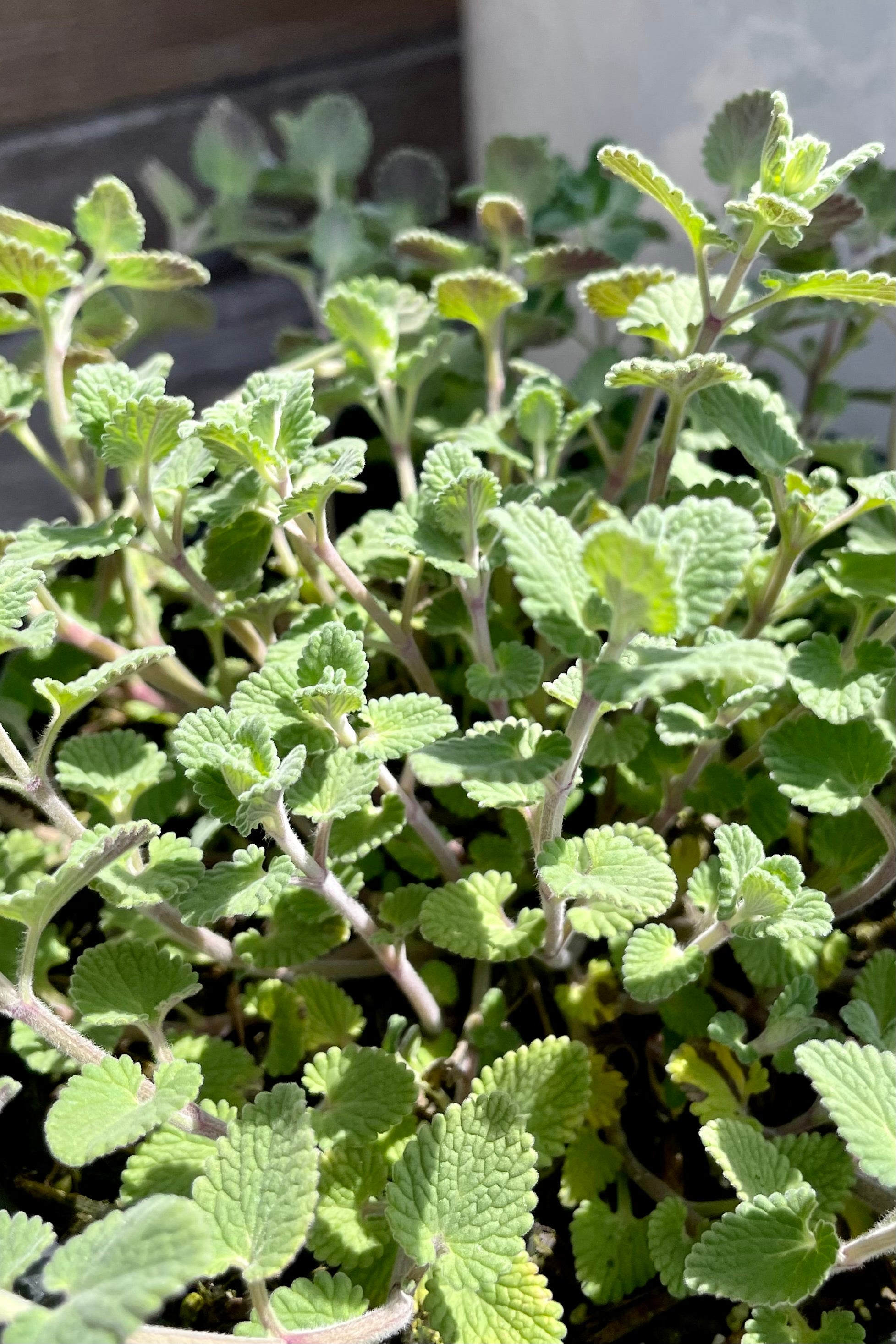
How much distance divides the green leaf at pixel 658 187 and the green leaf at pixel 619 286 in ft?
0.28

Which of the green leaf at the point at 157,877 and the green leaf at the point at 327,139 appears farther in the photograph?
the green leaf at the point at 327,139

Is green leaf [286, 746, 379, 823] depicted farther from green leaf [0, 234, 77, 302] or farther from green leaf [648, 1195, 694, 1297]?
green leaf [0, 234, 77, 302]

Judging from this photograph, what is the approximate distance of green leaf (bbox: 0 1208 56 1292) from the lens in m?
0.44

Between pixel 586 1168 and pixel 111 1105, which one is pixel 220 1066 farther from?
pixel 586 1168

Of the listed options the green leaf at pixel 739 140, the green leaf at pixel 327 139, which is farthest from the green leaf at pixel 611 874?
the green leaf at pixel 327 139

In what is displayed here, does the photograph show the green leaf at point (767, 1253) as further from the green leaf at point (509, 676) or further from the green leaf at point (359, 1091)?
the green leaf at point (509, 676)

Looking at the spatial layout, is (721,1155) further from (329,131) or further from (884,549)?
(329,131)

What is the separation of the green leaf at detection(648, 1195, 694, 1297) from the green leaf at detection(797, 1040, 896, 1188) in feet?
0.47

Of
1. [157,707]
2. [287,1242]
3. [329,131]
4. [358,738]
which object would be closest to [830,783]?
[358,738]

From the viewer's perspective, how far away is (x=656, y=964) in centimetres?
59

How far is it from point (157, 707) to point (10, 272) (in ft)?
1.08

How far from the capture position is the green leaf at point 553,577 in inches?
18.0

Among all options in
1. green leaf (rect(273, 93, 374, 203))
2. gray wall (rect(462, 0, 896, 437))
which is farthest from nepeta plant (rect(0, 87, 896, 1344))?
green leaf (rect(273, 93, 374, 203))

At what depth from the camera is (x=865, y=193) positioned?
92 centimetres
